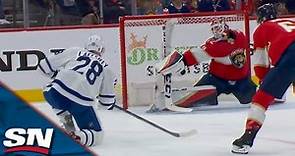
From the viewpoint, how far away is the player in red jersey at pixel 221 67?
247 inches

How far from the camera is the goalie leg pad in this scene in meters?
6.46

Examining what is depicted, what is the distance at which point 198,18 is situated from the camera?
22.4ft

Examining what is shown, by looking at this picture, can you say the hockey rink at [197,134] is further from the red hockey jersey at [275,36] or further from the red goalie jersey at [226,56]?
the red hockey jersey at [275,36]

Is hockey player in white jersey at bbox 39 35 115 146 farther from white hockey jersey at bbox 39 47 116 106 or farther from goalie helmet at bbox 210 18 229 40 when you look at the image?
goalie helmet at bbox 210 18 229 40

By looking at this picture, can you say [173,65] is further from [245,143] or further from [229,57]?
[245,143]

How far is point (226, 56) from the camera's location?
248 inches

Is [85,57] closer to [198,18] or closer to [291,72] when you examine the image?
[291,72]

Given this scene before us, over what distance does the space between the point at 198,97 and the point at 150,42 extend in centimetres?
67

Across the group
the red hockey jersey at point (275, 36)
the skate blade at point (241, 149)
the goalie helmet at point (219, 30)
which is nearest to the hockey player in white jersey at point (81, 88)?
the skate blade at point (241, 149)

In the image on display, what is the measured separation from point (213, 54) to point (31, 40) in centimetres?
180

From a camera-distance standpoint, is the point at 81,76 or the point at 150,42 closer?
the point at 81,76

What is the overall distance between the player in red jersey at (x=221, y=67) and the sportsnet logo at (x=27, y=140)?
4.10 m

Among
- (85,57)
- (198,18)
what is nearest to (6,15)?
(198,18)

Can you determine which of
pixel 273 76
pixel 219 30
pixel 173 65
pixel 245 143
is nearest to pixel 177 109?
pixel 173 65
